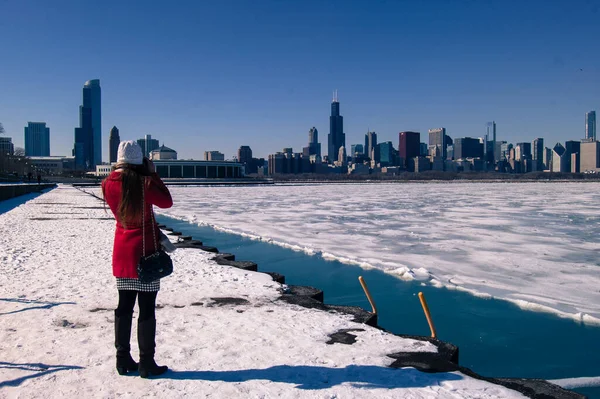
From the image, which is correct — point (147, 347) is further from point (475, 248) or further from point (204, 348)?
point (475, 248)

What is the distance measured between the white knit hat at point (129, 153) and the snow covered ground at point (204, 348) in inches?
69.1

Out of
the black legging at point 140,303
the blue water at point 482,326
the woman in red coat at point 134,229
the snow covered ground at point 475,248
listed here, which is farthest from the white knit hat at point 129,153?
the snow covered ground at point 475,248

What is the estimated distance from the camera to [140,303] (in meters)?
3.87

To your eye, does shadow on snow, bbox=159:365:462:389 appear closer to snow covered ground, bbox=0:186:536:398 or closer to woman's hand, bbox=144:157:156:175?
snow covered ground, bbox=0:186:536:398

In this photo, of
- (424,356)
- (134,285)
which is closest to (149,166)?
(134,285)

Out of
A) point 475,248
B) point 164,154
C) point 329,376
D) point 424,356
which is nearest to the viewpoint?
point 329,376

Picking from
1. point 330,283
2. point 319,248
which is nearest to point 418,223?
point 319,248

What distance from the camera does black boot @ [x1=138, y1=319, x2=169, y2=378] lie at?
153 inches

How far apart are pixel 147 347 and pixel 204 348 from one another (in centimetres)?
87

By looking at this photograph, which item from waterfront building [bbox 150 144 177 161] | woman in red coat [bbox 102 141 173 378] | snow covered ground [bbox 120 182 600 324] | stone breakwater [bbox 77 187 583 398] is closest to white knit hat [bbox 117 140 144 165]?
woman in red coat [bbox 102 141 173 378]

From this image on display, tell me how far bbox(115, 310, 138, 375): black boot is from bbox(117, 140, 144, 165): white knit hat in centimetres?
125

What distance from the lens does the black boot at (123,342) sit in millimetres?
3918

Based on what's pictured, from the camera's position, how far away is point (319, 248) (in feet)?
41.5

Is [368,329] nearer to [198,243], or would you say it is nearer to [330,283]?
[330,283]
